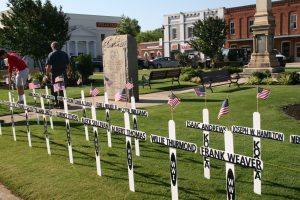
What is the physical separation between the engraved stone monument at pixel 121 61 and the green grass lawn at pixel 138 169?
4.79m

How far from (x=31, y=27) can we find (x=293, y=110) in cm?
1896

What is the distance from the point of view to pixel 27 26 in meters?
24.5

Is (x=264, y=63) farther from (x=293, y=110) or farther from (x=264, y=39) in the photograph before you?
(x=293, y=110)

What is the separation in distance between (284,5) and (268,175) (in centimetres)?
4885

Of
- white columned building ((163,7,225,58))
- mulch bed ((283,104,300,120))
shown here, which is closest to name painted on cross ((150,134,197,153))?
mulch bed ((283,104,300,120))

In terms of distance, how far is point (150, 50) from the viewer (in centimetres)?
7388

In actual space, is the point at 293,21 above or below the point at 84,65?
above

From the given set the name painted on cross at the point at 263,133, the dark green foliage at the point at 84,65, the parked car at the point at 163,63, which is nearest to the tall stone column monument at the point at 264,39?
the dark green foliage at the point at 84,65

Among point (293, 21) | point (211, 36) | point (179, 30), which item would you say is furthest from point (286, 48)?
point (179, 30)

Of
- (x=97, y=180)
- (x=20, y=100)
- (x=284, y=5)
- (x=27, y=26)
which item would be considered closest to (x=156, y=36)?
(x=284, y=5)

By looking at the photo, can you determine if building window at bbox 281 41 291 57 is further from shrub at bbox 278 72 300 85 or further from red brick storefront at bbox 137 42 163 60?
shrub at bbox 278 72 300 85

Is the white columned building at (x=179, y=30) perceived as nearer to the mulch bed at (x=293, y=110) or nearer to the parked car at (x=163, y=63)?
the parked car at (x=163, y=63)

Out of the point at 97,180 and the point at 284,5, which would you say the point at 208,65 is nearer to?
the point at 284,5

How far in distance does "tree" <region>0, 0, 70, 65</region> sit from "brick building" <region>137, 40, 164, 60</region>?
45634 mm
